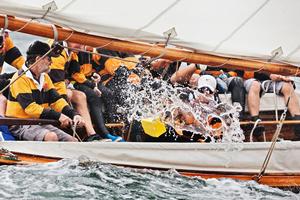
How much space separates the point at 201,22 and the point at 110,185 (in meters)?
1.28

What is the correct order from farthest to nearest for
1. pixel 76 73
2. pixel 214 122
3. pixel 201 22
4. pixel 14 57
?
pixel 76 73, pixel 14 57, pixel 214 122, pixel 201 22

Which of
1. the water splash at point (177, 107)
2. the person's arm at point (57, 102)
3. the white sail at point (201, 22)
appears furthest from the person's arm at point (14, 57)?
the white sail at point (201, 22)

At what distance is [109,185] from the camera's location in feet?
12.4

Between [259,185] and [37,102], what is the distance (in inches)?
75.6

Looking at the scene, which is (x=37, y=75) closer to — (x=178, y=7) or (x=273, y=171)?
(x=178, y=7)

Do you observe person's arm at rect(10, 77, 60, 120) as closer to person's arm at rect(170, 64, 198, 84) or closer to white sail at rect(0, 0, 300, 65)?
white sail at rect(0, 0, 300, 65)

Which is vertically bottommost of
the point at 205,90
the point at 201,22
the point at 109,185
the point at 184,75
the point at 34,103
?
the point at 109,185

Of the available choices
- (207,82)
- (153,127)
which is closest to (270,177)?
(153,127)

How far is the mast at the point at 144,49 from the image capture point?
3098mm

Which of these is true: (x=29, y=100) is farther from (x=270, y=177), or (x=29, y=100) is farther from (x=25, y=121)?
(x=270, y=177)

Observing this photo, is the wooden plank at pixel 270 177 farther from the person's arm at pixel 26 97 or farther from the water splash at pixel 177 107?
the person's arm at pixel 26 97

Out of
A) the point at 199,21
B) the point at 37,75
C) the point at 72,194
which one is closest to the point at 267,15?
the point at 199,21

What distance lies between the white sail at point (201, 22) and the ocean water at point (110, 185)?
3.16ft

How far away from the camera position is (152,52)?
3.46 meters
